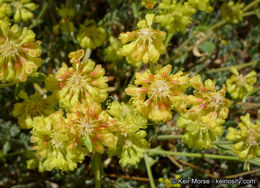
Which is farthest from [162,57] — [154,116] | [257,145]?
[154,116]

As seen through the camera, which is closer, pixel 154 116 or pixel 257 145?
pixel 154 116

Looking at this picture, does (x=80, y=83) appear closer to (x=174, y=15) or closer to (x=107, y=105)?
(x=107, y=105)

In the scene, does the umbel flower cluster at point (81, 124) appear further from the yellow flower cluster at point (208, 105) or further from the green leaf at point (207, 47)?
Answer: the green leaf at point (207, 47)

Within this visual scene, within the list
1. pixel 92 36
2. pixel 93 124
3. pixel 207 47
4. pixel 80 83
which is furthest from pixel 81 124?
pixel 207 47

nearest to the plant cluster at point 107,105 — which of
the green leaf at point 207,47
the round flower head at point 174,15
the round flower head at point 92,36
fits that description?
the round flower head at point 174,15

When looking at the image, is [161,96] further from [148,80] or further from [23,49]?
[23,49]

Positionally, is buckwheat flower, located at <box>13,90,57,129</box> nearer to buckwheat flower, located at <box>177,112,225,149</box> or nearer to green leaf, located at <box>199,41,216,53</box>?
→ buckwheat flower, located at <box>177,112,225,149</box>
